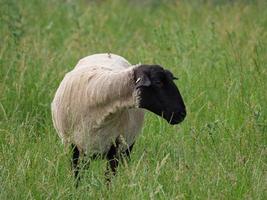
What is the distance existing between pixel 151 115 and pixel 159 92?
150 centimetres

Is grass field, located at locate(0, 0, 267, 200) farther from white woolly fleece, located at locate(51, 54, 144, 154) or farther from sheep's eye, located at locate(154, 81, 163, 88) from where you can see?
sheep's eye, located at locate(154, 81, 163, 88)

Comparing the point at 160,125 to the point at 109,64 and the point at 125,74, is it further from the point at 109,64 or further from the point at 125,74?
the point at 125,74

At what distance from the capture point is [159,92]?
4457 millimetres

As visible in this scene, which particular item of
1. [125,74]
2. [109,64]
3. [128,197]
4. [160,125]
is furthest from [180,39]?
[128,197]

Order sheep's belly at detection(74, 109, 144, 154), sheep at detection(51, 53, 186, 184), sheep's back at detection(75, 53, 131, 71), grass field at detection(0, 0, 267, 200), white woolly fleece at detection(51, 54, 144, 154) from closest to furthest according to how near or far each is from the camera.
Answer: grass field at detection(0, 0, 267, 200) < sheep at detection(51, 53, 186, 184) < white woolly fleece at detection(51, 54, 144, 154) < sheep's belly at detection(74, 109, 144, 154) < sheep's back at detection(75, 53, 131, 71)

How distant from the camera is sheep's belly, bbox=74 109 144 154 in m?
4.74

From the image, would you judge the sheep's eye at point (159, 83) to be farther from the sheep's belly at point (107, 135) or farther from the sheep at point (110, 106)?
the sheep's belly at point (107, 135)

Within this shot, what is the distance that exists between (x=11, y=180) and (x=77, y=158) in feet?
2.23

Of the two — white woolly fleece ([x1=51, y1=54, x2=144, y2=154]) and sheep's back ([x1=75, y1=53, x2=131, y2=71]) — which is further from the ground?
sheep's back ([x1=75, y1=53, x2=131, y2=71])

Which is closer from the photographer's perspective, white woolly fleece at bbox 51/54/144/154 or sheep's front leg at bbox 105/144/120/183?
white woolly fleece at bbox 51/54/144/154

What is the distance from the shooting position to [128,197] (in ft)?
13.7

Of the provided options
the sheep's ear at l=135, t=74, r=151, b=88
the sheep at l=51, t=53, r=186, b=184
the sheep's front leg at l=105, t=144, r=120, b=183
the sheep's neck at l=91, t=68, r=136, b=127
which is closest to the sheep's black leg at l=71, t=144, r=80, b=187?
the sheep at l=51, t=53, r=186, b=184

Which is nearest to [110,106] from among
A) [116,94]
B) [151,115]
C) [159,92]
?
[116,94]

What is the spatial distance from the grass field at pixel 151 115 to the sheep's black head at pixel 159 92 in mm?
285
